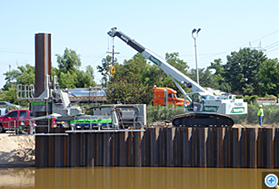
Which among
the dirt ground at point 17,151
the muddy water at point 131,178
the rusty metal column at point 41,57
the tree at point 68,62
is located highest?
the tree at point 68,62

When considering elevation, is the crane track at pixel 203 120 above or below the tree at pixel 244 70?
below

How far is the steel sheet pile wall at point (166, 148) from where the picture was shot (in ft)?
55.9

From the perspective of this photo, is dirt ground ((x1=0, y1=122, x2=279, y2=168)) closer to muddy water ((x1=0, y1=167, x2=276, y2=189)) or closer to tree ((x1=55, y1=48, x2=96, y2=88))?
muddy water ((x1=0, y1=167, x2=276, y2=189))

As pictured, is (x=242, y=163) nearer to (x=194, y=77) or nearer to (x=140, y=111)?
(x=140, y=111)

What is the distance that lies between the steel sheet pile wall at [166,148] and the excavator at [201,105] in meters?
5.07

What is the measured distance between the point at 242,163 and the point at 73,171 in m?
8.35

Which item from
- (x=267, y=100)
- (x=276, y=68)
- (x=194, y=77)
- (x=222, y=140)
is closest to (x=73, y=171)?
(x=222, y=140)

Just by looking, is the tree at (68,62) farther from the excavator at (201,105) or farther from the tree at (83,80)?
the excavator at (201,105)

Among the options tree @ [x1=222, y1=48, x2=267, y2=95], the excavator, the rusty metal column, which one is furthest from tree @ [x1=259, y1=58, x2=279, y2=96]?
the rusty metal column

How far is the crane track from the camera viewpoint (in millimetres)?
23109

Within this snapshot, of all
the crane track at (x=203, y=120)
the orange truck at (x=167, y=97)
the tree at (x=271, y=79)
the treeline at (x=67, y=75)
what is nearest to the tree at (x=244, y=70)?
the tree at (x=271, y=79)

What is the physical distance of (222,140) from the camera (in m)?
17.2

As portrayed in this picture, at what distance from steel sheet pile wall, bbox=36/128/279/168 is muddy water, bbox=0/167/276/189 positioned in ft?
1.30

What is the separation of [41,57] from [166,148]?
8321 mm
